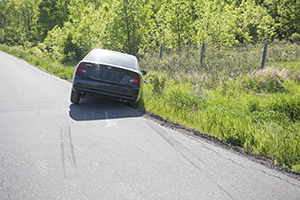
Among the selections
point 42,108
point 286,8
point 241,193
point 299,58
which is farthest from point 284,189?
point 286,8

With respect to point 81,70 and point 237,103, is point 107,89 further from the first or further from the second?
point 237,103

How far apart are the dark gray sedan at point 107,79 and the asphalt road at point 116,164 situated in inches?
37.9

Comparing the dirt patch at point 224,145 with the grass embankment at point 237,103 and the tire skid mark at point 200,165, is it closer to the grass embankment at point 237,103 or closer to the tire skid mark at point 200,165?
the grass embankment at point 237,103

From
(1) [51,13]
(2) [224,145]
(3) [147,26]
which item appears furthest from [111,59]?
(1) [51,13]

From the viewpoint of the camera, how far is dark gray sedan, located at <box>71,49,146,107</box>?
6973mm

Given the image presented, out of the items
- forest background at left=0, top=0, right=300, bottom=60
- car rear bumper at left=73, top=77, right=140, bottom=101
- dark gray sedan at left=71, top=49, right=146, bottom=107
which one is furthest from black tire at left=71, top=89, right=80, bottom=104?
forest background at left=0, top=0, right=300, bottom=60

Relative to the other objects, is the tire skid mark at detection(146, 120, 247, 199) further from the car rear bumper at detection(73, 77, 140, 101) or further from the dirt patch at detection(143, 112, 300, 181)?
the car rear bumper at detection(73, 77, 140, 101)

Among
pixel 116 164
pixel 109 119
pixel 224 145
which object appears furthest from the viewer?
pixel 109 119

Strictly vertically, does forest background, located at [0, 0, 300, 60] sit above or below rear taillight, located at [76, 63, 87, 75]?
above

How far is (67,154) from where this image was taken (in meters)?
4.11

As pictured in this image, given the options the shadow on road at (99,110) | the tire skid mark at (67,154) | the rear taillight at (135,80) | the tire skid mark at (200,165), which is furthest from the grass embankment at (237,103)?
the tire skid mark at (67,154)

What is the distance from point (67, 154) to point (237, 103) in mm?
4933

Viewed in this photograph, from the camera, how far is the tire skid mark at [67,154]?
352 cm

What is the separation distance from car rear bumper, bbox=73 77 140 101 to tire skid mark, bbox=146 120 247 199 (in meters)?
1.75
